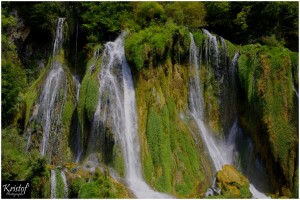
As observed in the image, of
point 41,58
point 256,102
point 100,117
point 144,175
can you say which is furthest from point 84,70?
point 256,102

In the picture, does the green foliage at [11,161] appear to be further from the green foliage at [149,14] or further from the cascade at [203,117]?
the green foliage at [149,14]

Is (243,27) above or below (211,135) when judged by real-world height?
above

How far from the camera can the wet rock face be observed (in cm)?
1677

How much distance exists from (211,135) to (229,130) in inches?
42.6

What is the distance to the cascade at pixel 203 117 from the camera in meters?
20.3

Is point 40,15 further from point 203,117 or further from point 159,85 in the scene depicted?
point 203,117

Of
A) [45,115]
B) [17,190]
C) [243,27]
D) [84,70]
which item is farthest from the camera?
[243,27]


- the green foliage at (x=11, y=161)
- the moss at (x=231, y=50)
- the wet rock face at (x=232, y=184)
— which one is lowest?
the wet rock face at (x=232, y=184)

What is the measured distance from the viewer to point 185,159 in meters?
19.1

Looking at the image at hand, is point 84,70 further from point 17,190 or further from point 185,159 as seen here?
point 17,190

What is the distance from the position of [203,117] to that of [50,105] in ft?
26.8

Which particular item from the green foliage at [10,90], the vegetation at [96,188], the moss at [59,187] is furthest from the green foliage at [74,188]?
the green foliage at [10,90]

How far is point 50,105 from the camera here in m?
21.3

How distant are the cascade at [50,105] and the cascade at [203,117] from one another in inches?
276
